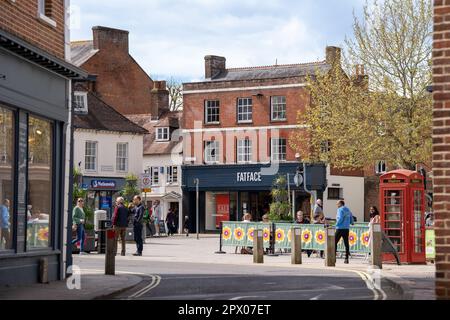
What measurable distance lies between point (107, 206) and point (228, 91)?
1060 centimetres

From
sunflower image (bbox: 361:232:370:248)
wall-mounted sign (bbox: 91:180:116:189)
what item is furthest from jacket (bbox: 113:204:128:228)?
wall-mounted sign (bbox: 91:180:116:189)

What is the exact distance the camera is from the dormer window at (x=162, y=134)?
6725 centimetres

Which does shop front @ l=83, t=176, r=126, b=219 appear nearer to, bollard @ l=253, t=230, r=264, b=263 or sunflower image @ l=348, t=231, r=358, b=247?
sunflower image @ l=348, t=231, r=358, b=247

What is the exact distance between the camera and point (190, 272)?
906 inches

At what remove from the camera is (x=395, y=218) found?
27.3 meters

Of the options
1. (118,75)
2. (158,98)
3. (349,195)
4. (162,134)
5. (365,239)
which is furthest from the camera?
(158,98)

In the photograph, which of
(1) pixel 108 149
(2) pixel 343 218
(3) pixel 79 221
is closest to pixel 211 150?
(1) pixel 108 149

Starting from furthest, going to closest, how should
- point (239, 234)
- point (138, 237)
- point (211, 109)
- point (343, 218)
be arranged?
1. point (211, 109)
2. point (239, 234)
3. point (138, 237)
4. point (343, 218)

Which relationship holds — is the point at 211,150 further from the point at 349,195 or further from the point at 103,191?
the point at 349,195

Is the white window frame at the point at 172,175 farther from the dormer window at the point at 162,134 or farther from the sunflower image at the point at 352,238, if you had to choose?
the sunflower image at the point at 352,238

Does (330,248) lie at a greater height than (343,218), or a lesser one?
lesser

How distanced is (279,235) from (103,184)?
96.7ft

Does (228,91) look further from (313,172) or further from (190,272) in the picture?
(190,272)

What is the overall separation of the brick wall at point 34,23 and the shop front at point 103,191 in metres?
39.1
